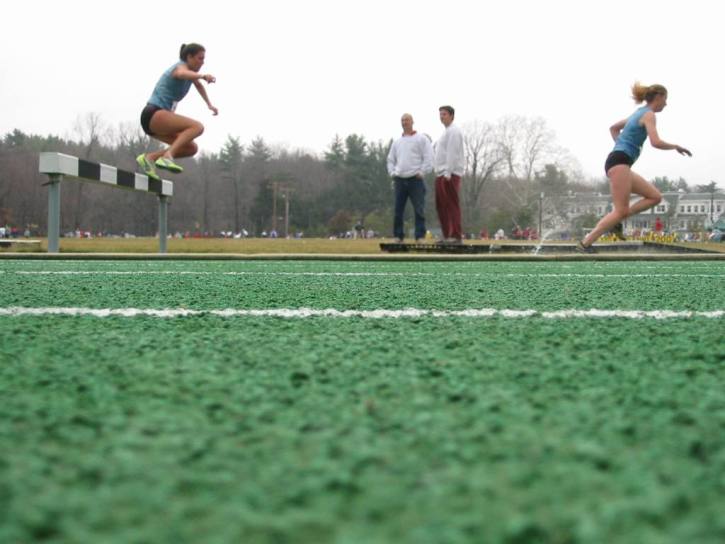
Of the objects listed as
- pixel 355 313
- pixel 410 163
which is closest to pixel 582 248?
pixel 410 163

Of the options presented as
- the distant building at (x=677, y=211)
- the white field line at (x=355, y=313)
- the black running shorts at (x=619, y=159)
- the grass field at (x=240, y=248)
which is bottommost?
the white field line at (x=355, y=313)

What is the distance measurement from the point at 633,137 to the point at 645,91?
17.3 inches

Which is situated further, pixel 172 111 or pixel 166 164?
pixel 172 111

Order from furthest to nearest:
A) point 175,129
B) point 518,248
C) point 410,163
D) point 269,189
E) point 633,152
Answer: point 269,189 → point 518,248 → point 410,163 → point 175,129 → point 633,152

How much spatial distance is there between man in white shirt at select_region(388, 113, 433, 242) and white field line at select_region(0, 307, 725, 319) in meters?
7.31

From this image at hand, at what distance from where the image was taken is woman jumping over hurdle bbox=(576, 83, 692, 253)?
6281mm

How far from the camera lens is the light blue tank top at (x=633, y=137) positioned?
647 centimetres

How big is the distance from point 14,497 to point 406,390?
0.64 m

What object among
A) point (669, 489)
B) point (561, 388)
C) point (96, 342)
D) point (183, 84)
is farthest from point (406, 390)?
point (183, 84)

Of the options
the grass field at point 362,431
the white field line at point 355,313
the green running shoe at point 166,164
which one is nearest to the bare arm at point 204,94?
the green running shoe at point 166,164

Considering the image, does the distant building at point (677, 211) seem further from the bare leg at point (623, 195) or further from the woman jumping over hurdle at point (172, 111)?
the woman jumping over hurdle at point (172, 111)

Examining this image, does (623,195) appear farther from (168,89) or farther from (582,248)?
(168,89)

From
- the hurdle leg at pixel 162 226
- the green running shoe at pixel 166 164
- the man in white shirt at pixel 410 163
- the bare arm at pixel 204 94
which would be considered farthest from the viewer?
the hurdle leg at pixel 162 226

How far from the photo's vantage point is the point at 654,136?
618cm
